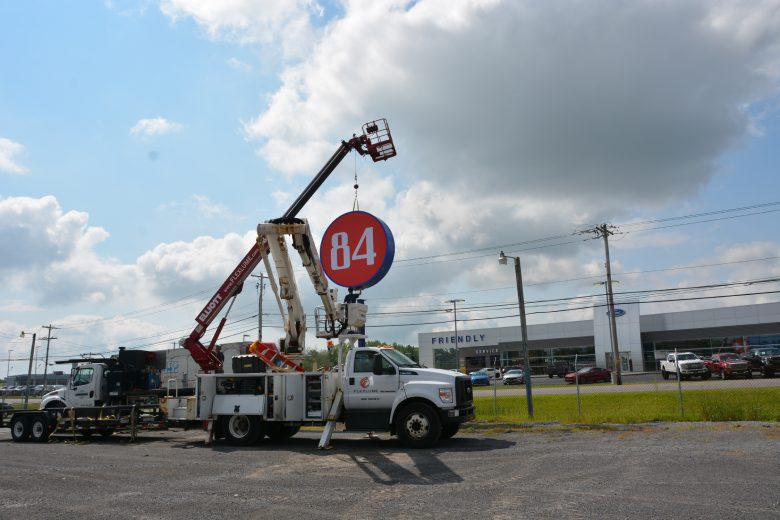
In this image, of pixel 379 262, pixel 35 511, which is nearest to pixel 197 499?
pixel 35 511

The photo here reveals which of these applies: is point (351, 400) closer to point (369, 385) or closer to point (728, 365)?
point (369, 385)

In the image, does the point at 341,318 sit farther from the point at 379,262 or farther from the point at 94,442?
the point at 94,442

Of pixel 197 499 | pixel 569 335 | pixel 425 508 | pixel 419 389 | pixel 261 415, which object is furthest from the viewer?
pixel 569 335

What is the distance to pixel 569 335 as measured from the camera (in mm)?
63094

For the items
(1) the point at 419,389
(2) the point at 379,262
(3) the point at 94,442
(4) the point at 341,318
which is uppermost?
(2) the point at 379,262

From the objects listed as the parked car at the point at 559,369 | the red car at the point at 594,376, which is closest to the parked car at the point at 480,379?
the parked car at the point at 559,369

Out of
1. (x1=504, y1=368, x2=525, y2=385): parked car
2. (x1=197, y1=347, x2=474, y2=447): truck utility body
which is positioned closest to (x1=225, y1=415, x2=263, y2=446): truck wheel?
(x1=197, y1=347, x2=474, y2=447): truck utility body

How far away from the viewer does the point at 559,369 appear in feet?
176

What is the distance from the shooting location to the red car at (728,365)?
33688 mm

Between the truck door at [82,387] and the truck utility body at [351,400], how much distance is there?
605cm

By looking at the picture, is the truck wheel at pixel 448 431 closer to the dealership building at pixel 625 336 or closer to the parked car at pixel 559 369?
the dealership building at pixel 625 336

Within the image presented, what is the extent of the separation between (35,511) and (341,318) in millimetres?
9160

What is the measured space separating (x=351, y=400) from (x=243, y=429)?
328cm

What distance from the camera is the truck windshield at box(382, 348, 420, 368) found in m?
14.3
